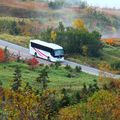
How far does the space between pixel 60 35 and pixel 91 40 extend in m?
5.58

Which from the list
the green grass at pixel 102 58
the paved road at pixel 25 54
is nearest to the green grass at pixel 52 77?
the paved road at pixel 25 54

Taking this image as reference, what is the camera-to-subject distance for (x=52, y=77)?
66.0 metres

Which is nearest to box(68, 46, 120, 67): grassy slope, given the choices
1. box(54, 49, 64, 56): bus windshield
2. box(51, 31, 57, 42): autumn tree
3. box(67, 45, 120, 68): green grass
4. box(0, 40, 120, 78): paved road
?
box(67, 45, 120, 68): green grass

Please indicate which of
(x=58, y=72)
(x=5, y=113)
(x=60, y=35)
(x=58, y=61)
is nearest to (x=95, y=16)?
(x=60, y=35)

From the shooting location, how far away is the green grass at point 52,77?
60.8m

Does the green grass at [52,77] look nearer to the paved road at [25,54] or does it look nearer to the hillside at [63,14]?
the paved road at [25,54]

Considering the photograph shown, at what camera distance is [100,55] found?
8931cm

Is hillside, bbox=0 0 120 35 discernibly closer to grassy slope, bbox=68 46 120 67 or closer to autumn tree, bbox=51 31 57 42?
grassy slope, bbox=68 46 120 67

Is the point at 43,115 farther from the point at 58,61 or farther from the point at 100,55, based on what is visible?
the point at 100,55

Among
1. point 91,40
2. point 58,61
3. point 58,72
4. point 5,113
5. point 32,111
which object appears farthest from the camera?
point 91,40

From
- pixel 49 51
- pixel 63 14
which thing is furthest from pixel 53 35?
pixel 63 14

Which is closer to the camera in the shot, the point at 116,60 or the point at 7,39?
the point at 116,60

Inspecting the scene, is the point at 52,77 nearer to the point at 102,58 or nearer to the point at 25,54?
the point at 25,54

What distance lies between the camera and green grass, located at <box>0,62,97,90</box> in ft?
199
